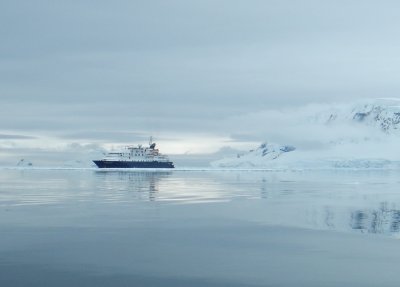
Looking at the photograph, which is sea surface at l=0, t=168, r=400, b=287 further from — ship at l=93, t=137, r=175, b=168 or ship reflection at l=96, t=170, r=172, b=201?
ship at l=93, t=137, r=175, b=168

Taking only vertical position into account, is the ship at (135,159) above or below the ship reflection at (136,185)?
above

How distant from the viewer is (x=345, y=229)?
57.2 ft

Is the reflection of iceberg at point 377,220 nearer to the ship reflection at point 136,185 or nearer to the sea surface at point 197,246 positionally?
the sea surface at point 197,246

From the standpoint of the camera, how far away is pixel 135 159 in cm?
12400

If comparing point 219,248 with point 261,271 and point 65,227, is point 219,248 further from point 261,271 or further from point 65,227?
point 65,227

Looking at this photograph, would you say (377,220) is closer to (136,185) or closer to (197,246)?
(197,246)

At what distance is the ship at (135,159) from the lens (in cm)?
12181

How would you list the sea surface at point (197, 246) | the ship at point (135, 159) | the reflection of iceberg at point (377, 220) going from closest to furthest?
the sea surface at point (197, 246)
the reflection of iceberg at point (377, 220)
the ship at point (135, 159)

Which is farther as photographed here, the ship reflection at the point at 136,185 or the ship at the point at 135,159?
the ship at the point at 135,159

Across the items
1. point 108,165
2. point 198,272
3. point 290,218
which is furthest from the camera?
point 108,165

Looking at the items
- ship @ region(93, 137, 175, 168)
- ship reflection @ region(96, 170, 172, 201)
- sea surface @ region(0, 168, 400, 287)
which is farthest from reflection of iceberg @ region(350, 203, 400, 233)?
ship @ region(93, 137, 175, 168)

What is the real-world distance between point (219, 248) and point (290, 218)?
6787mm

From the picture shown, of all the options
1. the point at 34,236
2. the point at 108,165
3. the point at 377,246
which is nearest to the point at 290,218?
the point at 377,246

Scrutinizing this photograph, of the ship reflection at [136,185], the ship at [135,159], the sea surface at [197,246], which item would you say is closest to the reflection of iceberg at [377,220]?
the sea surface at [197,246]
